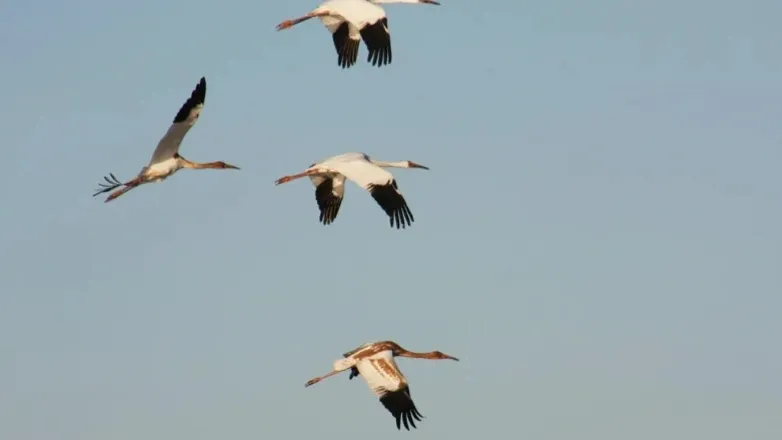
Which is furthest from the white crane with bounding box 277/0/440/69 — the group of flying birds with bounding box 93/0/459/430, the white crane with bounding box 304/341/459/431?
the white crane with bounding box 304/341/459/431

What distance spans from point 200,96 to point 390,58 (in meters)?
3.75

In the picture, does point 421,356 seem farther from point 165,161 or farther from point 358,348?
point 165,161

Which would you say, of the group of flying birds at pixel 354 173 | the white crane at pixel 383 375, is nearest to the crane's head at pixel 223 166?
the group of flying birds at pixel 354 173

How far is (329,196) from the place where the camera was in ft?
128

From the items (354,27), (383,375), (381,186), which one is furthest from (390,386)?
(354,27)

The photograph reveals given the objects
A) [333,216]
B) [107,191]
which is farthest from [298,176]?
[107,191]

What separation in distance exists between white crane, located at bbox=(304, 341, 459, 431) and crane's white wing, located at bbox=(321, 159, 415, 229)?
2.38m

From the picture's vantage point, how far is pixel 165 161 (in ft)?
122

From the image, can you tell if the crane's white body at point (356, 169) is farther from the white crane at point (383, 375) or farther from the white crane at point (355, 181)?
the white crane at point (383, 375)

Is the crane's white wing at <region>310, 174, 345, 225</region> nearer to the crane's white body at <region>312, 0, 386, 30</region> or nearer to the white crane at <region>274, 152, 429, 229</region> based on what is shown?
the white crane at <region>274, 152, 429, 229</region>

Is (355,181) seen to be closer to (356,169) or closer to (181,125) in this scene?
(356,169)

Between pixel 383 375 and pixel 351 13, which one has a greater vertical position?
pixel 351 13

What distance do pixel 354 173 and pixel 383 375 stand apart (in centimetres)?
470

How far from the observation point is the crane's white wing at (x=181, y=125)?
3569cm
